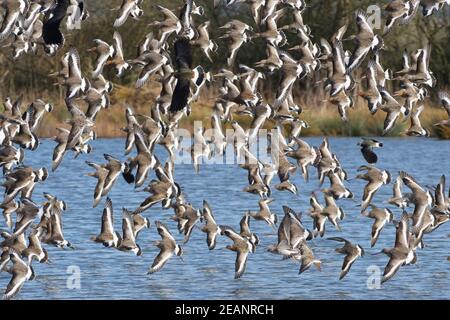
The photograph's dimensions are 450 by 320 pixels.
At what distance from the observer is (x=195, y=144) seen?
71.4 ft

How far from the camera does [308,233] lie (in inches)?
752

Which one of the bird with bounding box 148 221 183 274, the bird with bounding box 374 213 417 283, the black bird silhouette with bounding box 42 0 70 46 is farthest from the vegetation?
the bird with bounding box 374 213 417 283

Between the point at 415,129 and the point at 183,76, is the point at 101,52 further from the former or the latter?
the point at 415,129

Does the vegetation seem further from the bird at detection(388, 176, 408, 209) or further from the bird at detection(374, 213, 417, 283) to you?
the bird at detection(374, 213, 417, 283)

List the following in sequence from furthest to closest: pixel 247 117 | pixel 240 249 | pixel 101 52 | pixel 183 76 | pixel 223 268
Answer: pixel 247 117
pixel 101 52
pixel 223 268
pixel 183 76
pixel 240 249

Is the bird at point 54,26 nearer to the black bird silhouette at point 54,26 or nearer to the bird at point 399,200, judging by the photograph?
the black bird silhouette at point 54,26

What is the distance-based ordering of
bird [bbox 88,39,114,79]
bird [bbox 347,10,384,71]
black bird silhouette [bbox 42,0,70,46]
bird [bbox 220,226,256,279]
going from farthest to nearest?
A: bird [bbox 88,39,114,79]
bird [bbox 347,10,384,71]
black bird silhouette [bbox 42,0,70,46]
bird [bbox 220,226,256,279]

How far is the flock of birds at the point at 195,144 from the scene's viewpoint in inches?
758

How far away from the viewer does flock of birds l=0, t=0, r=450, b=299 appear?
19.3 m

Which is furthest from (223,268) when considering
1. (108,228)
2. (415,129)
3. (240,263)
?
(415,129)

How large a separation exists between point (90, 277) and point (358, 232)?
18.1 feet
